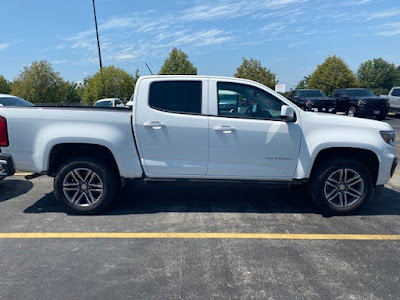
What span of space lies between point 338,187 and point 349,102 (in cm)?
1629

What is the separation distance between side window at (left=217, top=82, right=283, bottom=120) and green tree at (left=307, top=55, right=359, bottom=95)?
40.8m

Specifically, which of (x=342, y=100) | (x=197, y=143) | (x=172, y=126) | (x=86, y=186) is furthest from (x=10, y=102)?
(x=342, y=100)

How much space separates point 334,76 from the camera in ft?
137

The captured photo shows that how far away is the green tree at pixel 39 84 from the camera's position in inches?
1581

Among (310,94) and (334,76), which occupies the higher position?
(334,76)

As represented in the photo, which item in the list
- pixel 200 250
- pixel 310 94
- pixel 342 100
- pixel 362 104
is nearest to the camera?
pixel 200 250

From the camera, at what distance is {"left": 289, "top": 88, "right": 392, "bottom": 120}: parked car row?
18.1 meters

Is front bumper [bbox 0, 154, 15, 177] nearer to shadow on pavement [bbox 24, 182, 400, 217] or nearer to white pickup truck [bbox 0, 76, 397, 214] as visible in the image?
white pickup truck [bbox 0, 76, 397, 214]

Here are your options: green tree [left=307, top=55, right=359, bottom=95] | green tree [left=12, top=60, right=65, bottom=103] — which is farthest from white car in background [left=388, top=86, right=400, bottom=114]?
green tree [left=12, top=60, right=65, bottom=103]

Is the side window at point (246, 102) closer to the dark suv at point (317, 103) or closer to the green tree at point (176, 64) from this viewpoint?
the dark suv at point (317, 103)

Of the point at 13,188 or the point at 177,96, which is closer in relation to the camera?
the point at 177,96

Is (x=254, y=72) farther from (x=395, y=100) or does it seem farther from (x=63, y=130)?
(x=63, y=130)

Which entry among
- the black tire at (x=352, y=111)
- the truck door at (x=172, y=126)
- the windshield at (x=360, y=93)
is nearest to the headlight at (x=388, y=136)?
the truck door at (x=172, y=126)

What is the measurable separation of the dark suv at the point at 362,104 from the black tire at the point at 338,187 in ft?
50.0
